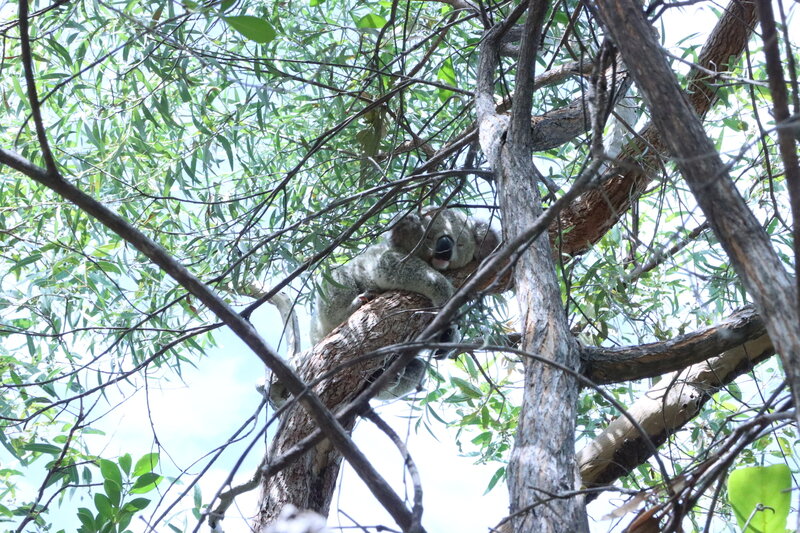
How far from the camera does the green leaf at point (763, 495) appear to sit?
966 mm

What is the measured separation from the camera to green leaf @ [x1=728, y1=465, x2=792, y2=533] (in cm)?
97

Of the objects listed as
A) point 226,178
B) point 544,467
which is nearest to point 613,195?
point 544,467

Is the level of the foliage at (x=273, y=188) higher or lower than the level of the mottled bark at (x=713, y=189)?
higher

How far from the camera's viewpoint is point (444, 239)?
3076 mm

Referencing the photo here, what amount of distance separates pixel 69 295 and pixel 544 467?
7.67 ft

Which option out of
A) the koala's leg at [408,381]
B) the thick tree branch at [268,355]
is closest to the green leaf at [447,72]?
the koala's leg at [408,381]

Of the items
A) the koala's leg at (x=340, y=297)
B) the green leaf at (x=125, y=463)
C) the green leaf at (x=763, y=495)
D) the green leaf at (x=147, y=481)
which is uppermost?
the koala's leg at (x=340, y=297)

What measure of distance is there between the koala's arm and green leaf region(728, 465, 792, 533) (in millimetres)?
1887

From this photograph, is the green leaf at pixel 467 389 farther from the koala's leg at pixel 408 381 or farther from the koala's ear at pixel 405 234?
the koala's ear at pixel 405 234

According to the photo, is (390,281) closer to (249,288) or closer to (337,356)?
(337,356)

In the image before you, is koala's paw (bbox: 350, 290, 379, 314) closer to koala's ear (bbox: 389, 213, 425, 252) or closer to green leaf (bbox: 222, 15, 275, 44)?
koala's ear (bbox: 389, 213, 425, 252)

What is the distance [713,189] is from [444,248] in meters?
2.29

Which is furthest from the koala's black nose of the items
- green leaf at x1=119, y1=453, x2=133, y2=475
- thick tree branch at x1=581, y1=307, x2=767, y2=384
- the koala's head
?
green leaf at x1=119, y1=453, x2=133, y2=475

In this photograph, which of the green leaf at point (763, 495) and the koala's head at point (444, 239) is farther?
the koala's head at point (444, 239)
